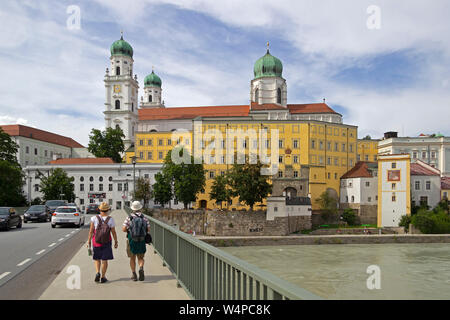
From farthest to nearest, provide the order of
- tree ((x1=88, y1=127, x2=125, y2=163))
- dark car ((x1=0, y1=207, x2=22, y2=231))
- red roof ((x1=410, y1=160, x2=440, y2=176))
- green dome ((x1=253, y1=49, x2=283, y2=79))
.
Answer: green dome ((x1=253, y1=49, x2=283, y2=79))
tree ((x1=88, y1=127, x2=125, y2=163))
red roof ((x1=410, y1=160, x2=440, y2=176))
dark car ((x1=0, y1=207, x2=22, y2=231))

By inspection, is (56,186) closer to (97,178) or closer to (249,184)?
(97,178)

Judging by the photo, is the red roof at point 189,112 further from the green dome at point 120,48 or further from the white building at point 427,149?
the white building at point 427,149

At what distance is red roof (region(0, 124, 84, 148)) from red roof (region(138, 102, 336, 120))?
29168 mm

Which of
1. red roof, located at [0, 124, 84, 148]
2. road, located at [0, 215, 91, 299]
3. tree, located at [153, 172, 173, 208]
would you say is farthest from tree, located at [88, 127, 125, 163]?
road, located at [0, 215, 91, 299]

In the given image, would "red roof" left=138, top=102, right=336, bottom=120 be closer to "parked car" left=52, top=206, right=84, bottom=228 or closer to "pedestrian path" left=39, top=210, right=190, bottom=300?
"parked car" left=52, top=206, right=84, bottom=228

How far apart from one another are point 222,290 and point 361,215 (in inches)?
2803

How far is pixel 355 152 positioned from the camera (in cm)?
8362

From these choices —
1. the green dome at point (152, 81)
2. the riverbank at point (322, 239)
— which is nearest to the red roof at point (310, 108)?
the riverbank at point (322, 239)

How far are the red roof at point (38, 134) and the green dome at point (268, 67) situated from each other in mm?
61081

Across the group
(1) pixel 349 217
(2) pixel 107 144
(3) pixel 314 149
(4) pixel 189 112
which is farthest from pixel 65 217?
(4) pixel 189 112

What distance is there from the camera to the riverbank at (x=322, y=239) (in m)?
57.6

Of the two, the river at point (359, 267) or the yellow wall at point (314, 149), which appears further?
the yellow wall at point (314, 149)

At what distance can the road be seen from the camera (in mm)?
7927
